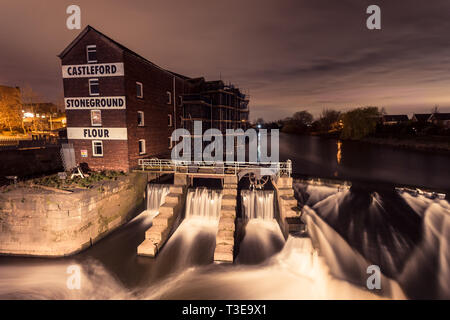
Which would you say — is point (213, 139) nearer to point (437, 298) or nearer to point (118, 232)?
point (118, 232)

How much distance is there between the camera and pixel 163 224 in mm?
15242

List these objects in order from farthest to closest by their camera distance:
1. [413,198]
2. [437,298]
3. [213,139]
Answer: [213,139] → [413,198] → [437,298]

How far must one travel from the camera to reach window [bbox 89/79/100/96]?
2119 cm

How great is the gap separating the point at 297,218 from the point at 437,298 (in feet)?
24.2

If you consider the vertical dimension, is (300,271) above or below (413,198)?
below

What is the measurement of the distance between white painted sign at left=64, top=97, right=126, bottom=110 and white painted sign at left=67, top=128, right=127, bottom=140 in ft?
6.30

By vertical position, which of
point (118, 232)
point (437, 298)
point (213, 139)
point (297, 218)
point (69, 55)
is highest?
point (69, 55)

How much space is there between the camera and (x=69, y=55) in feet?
68.9

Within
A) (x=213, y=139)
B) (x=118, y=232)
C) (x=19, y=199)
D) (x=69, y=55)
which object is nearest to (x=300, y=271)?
(x=118, y=232)

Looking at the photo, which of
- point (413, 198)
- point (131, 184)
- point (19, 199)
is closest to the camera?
point (19, 199)

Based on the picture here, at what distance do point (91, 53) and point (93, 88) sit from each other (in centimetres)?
→ 295

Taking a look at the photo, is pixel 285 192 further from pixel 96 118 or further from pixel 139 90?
pixel 96 118

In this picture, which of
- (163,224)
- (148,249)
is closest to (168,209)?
(163,224)

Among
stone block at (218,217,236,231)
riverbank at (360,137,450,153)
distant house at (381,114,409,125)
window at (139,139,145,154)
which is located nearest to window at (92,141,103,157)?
window at (139,139,145,154)
